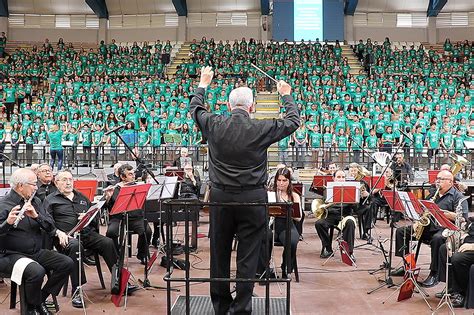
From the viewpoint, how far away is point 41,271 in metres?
5.48

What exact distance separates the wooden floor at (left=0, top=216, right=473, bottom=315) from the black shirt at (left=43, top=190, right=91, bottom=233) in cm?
79

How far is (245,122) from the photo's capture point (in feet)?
14.6

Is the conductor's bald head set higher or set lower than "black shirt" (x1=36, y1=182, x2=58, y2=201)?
higher

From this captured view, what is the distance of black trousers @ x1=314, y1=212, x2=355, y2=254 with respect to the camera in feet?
28.0

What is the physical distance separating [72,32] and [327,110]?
51.2 feet

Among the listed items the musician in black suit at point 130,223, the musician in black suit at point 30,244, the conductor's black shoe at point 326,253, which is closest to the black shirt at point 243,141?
the musician in black suit at point 30,244

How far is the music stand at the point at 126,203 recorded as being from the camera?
634cm

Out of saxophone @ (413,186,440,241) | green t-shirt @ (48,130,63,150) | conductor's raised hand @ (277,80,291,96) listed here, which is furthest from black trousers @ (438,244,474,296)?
green t-shirt @ (48,130,63,150)

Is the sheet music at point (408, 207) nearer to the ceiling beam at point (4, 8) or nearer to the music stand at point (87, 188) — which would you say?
the music stand at point (87, 188)

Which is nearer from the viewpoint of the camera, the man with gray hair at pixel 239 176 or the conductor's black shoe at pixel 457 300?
the man with gray hair at pixel 239 176

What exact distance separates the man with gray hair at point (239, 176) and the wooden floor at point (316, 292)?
1.73 metres

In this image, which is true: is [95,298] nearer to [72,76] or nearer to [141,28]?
[72,76]

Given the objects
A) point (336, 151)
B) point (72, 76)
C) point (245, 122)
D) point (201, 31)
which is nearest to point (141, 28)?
point (201, 31)

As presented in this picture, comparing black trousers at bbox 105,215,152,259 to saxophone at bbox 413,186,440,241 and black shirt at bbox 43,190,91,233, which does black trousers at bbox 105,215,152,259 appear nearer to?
black shirt at bbox 43,190,91,233
